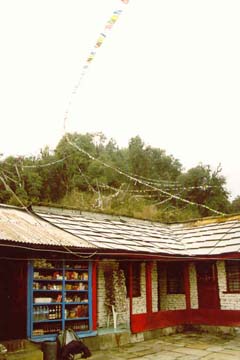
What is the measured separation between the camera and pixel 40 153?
Result: 110 feet

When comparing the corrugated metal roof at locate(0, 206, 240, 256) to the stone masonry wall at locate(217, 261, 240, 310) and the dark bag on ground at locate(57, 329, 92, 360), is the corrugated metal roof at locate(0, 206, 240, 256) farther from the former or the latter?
the dark bag on ground at locate(57, 329, 92, 360)

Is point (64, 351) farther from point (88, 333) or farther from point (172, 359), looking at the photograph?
point (172, 359)

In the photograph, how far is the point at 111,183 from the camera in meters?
35.2

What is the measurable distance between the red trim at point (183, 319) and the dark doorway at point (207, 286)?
243 millimetres

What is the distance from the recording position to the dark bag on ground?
8703mm

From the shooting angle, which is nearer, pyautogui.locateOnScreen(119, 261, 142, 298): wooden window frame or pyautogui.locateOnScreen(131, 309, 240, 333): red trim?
pyautogui.locateOnScreen(131, 309, 240, 333): red trim

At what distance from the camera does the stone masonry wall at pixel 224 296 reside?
12985 mm

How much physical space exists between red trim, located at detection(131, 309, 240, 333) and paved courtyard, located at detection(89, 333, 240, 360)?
0.50 m

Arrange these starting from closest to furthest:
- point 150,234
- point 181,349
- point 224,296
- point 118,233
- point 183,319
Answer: point 181,349 → point 224,296 → point 118,233 → point 183,319 → point 150,234

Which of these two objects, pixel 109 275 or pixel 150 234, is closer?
pixel 109 275

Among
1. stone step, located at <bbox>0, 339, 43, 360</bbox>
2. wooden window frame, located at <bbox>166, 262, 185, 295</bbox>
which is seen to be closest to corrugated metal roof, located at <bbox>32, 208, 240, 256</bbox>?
wooden window frame, located at <bbox>166, 262, 185, 295</bbox>

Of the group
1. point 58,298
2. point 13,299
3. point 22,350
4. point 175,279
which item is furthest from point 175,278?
point 22,350

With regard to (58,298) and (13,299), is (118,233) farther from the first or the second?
(13,299)

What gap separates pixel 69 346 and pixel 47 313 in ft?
4.43
